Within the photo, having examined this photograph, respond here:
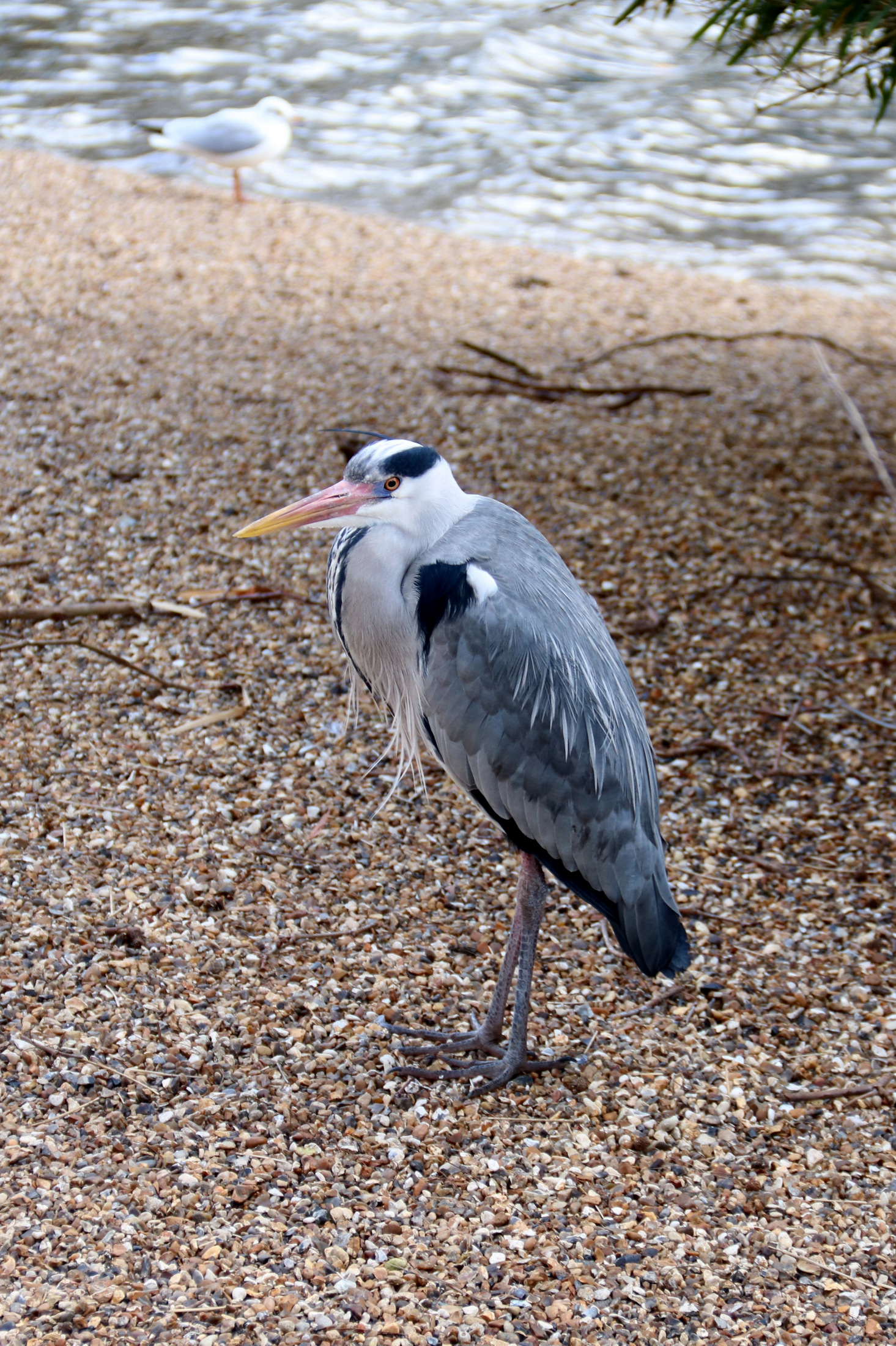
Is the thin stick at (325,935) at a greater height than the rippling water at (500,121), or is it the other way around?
the rippling water at (500,121)

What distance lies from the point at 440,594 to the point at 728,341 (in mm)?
4718

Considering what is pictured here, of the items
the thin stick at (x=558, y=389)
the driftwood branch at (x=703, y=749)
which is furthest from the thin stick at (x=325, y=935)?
the thin stick at (x=558, y=389)

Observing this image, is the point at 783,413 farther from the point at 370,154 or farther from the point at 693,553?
the point at 370,154

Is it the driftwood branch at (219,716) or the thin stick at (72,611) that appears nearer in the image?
the driftwood branch at (219,716)

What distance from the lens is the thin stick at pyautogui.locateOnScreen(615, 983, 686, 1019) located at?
3.24 m

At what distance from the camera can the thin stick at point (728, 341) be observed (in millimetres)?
6715

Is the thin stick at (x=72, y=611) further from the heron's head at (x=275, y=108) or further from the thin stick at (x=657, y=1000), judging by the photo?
the heron's head at (x=275, y=108)

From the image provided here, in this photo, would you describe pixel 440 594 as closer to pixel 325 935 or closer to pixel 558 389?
pixel 325 935

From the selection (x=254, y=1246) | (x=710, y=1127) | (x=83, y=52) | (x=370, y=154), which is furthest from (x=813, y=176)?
(x=254, y=1246)

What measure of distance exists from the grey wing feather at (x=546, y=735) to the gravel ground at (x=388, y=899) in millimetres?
489

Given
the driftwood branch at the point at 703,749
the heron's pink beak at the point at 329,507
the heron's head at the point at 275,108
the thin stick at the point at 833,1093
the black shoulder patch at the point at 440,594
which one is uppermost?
the heron's head at the point at 275,108

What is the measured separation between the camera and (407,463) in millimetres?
2844

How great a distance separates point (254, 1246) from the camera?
8.13 ft

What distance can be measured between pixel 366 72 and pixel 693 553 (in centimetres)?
931
